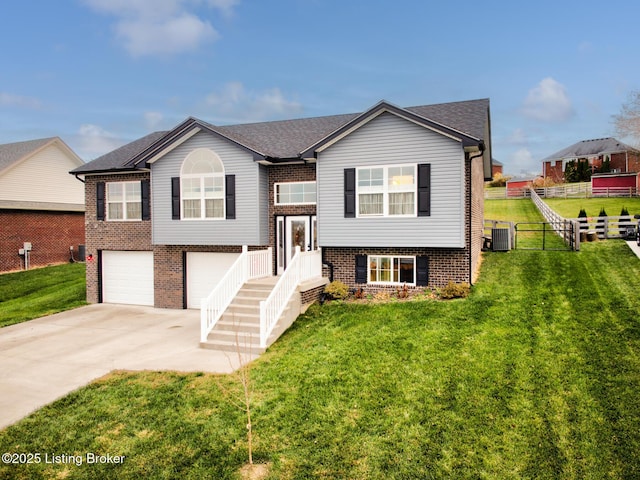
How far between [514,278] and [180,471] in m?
11.3

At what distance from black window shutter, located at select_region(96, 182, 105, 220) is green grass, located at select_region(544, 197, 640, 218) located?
29.3 meters

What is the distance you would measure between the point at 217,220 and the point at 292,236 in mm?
2620

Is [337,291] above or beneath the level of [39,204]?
beneath

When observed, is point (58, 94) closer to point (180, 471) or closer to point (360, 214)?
point (360, 214)

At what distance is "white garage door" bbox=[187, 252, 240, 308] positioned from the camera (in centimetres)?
1554

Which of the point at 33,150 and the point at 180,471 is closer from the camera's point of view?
the point at 180,471

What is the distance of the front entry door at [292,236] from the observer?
47.4 ft

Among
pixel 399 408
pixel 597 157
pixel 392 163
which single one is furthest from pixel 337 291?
pixel 597 157

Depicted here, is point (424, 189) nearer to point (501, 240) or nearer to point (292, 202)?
point (292, 202)

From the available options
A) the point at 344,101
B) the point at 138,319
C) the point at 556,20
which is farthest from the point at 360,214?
the point at 344,101

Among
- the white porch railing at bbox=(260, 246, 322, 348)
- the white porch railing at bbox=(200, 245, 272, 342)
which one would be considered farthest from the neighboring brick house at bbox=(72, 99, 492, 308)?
the white porch railing at bbox=(200, 245, 272, 342)

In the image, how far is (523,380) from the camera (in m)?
7.25

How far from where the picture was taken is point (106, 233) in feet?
55.8

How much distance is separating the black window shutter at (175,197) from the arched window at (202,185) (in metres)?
0.14
